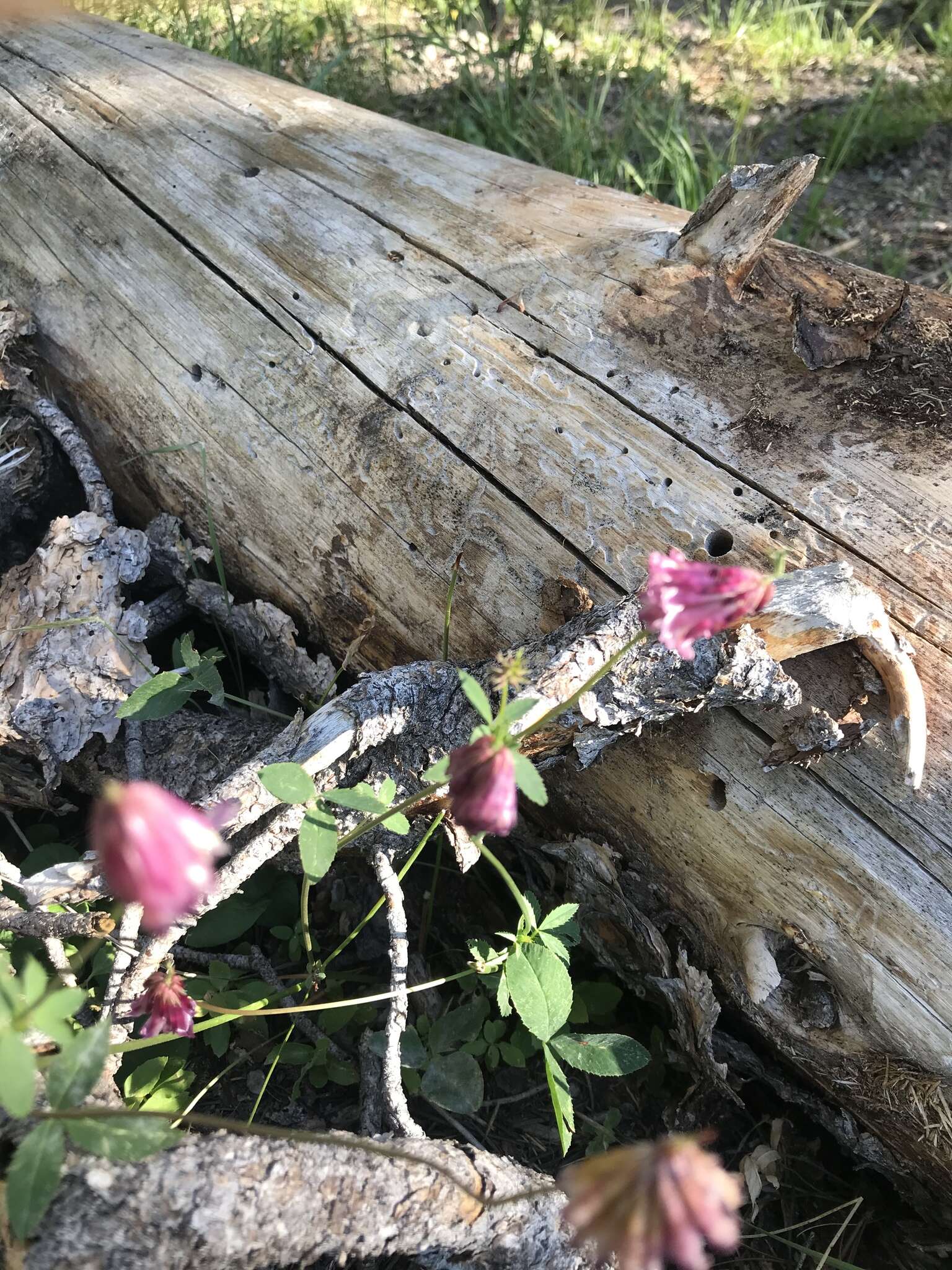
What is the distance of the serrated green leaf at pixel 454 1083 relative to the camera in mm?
1651

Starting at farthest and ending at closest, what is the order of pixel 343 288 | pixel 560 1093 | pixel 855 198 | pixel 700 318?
pixel 855 198 < pixel 343 288 < pixel 700 318 < pixel 560 1093

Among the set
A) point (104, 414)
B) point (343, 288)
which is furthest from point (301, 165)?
point (104, 414)

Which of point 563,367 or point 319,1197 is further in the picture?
point 563,367

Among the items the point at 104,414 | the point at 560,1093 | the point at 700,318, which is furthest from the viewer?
the point at 104,414

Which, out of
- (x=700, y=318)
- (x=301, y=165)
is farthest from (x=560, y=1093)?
(x=301, y=165)

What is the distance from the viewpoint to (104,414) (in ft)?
7.39

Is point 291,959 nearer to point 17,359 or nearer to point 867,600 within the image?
point 867,600

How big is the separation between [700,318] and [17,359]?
1702 millimetres

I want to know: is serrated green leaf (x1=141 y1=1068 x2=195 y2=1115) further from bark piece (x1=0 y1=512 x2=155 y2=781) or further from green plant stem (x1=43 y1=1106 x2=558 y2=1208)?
bark piece (x1=0 y1=512 x2=155 y2=781)

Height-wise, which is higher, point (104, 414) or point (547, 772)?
point (104, 414)

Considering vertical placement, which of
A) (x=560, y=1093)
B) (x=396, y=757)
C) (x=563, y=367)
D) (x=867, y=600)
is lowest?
(x=560, y=1093)

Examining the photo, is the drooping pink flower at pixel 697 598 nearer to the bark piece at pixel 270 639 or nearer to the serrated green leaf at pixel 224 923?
the bark piece at pixel 270 639

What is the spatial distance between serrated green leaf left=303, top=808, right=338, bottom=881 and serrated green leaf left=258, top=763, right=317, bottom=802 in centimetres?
3

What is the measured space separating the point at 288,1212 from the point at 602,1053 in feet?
1.94
